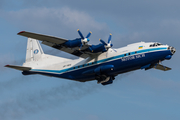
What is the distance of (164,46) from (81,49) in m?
7.65

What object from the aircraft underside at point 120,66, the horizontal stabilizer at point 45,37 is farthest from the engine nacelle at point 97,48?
the horizontal stabilizer at point 45,37

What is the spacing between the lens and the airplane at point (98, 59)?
83.7 ft

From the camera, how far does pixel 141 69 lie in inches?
1029

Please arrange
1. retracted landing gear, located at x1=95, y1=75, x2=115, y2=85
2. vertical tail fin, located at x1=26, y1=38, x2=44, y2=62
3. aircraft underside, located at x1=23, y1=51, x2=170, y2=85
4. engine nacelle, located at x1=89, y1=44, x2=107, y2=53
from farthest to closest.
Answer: vertical tail fin, located at x1=26, y1=38, x2=44, y2=62 < retracted landing gear, located at x1=95, y1=75, x2=115, y2=85 < engine nacelle, located at x1=89, y1=44, x2=107, y2=53 < aircraft underside, located at x1=23, y1=51, x2=170, y2=85

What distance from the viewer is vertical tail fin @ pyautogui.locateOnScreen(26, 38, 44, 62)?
33.6 metres

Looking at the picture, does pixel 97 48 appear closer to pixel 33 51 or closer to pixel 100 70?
pixel 100 70

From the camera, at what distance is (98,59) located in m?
27.7

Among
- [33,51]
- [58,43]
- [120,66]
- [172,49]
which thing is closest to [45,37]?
[58,43]

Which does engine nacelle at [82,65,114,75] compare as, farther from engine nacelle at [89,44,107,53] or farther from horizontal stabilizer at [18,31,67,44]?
horizontal stabilizer at [18,31,67,44]

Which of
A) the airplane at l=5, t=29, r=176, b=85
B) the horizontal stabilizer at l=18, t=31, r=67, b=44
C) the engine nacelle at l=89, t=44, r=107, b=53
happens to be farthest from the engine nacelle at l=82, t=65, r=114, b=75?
the horizontal stabilizer at l=18, t=31, r=67, b=44

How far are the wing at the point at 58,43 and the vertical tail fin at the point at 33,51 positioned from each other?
6.51 m

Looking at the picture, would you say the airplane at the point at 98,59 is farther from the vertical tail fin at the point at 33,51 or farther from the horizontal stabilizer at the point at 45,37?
the vertical tail fin at the point at 33,51

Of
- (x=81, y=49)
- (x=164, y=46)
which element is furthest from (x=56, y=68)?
(x=164, y=46)

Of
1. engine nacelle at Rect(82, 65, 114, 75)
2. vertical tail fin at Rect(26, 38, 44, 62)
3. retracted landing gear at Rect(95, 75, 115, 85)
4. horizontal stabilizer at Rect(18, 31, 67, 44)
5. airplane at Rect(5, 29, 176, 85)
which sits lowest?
retracted landing gear at Rect(95, 75, 115, 85)
